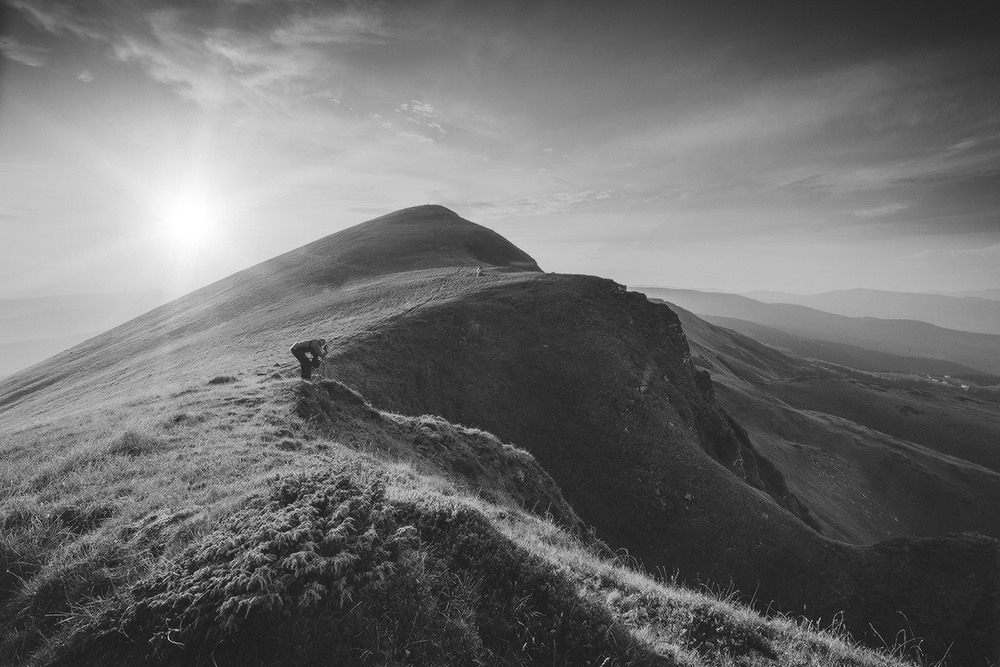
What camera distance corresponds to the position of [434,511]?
6.47m

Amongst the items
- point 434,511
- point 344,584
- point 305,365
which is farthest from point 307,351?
point 344,584

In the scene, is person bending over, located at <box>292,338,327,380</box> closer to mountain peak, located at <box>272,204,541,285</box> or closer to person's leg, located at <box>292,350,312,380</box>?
person's leg, located at <box>292,350,312,380</box>

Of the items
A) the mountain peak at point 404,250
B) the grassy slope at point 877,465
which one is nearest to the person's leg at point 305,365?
the mountain peak at point 404,250

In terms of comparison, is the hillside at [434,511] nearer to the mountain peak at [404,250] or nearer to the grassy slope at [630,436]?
the grassy slope at [630,436]

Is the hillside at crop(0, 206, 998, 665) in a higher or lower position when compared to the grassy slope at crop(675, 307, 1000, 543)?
higher

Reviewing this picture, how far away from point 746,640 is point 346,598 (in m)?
5.78

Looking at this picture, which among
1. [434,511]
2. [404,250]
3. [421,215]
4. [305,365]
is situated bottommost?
[434,511]

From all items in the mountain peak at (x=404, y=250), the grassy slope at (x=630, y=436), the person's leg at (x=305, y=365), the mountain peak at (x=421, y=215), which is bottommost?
the grassy slope at (x=630, y=436)

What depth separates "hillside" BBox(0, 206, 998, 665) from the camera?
4.93 m

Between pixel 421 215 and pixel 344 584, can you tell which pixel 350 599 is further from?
pixel 421 215

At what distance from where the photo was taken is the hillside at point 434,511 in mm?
4926

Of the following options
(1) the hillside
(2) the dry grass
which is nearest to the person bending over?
(1) the hillside

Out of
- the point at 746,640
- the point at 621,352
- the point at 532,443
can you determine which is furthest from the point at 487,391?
the point at 746,640

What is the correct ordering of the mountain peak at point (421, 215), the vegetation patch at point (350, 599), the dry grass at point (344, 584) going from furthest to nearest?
the mountain peak at point (421, 215) → the dry grass at point (344, 584) → the vegetation patch at point (350, 599)
